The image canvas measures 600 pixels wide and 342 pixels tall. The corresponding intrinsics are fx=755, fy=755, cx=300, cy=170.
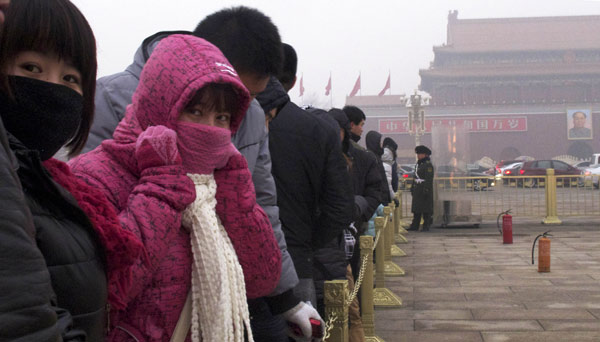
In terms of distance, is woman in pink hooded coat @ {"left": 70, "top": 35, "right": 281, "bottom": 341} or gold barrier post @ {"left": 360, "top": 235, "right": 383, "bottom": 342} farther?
gold barrier post @ {"left": 360, "top": 235, "right": 383, "bottom": 342}

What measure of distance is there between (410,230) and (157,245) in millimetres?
11282

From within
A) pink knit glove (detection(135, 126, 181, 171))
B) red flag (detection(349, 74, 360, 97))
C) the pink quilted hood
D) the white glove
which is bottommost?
the white glove

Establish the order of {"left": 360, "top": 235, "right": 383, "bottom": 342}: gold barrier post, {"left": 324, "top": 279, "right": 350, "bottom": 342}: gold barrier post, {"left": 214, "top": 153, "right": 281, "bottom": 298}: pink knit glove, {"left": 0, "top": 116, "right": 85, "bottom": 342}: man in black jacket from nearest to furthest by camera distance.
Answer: {"left": 0, "top": 116, "right": 85, "bottom": 342}: man in black jacket
{"left": 214, "top": 153, "right": 281, "bottom": 298}: pink knit glove
{"left": 324, "top": 279, "right": 350, "bottom": 342}: gold barrier post
{"left": 360, "top": 235, "right": 383, "bottom": 342}: gold barrier post

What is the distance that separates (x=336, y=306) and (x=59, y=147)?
A: 64.0 inches

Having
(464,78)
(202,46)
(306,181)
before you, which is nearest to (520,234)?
(306,181)

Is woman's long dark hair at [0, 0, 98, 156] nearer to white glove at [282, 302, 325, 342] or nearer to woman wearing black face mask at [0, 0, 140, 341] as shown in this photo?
woman wearing black face mask at [0, 0, 140, 341]

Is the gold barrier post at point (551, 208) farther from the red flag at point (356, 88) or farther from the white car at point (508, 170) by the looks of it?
the red flag at point (356, 88)

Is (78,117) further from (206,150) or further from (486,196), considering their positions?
(486,196)

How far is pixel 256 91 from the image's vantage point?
2139 millimetres

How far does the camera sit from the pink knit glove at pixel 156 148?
56.2 inches

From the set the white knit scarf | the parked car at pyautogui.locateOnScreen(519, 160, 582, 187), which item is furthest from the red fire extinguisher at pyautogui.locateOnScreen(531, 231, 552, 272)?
the parked car at pyautogui.locateOnScreen(519, 160, 582, 187)

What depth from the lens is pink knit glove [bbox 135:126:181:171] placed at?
56.2 inches

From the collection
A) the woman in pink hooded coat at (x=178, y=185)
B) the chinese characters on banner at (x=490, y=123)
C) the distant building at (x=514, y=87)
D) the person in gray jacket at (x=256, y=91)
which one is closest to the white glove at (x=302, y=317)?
the person in gray jacket at (x=256, y=91)

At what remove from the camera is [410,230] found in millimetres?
12469
